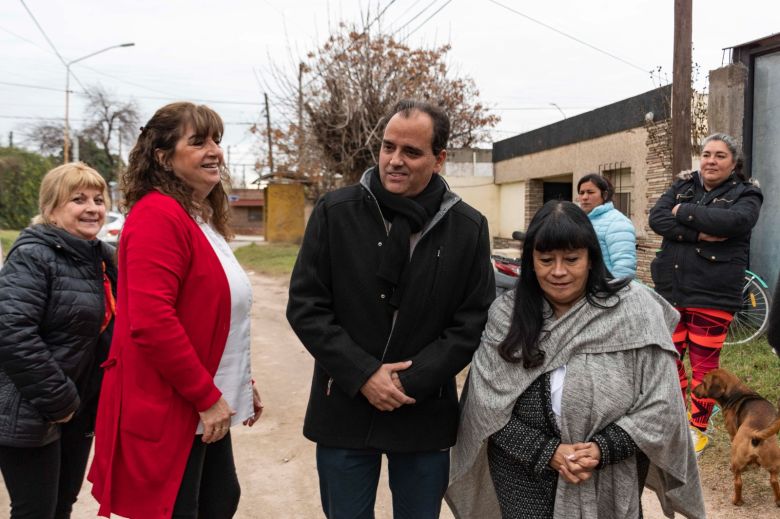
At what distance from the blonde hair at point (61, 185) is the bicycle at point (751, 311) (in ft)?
21.0

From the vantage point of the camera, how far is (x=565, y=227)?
2.16 metres

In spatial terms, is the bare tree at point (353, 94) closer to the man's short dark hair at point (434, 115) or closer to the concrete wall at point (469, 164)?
the concrete wall at point (469, 164)

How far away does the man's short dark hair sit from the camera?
2223 millimetres

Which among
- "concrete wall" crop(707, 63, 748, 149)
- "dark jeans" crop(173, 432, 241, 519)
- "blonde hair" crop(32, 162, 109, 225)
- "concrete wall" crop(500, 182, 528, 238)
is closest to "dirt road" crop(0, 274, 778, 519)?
"dark jeans" crop(173, 432, 241, 519)

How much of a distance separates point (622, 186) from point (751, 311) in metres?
6.34

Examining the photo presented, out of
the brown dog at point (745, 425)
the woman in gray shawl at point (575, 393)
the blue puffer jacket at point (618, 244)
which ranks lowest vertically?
the brown dog at point (745, 425)

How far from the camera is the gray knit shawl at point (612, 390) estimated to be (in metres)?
2.05

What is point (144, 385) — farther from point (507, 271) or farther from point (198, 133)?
point (507, 271)

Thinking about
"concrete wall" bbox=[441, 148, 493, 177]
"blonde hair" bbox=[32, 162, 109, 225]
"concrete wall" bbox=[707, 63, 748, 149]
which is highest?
"concrete wall" bbox=[441, 148, 493, 177]

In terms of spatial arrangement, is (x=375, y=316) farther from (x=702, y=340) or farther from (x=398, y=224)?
(x=702, y=340)

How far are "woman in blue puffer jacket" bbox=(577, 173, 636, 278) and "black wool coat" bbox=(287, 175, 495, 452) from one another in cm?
238

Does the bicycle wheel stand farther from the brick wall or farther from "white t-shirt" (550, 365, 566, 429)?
"white t-shirt" (550, 365, 566, 429)

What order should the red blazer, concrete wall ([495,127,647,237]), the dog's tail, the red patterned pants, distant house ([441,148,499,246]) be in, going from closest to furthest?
the red blazer < the dog's tail < the red patterned pants < concrete wall ([495,127,647,237]) < distant house ([441,148,499,246])

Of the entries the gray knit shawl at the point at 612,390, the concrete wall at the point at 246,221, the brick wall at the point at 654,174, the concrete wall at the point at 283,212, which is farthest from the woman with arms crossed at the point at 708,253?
the concrete wall at the point at 246,221
